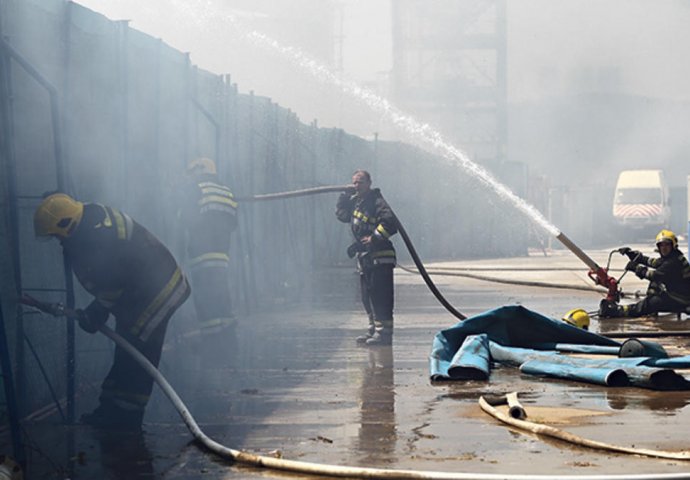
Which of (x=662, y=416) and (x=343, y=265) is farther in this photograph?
(x=343, y=265)

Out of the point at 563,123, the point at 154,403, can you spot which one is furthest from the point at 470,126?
the point at 154,403

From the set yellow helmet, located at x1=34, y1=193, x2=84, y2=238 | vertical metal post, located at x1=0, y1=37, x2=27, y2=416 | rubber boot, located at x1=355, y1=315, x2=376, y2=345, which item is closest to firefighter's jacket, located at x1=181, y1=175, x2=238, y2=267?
rubber boot, located at x1=355, y1=315, x2=376, y2=345

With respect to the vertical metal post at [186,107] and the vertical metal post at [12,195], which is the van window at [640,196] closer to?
the vertical metal post at [186,107]

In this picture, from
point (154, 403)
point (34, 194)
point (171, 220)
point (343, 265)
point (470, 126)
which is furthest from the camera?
point (470, 126)

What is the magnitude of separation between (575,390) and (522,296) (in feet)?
32.3

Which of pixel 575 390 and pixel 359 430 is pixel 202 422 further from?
pixel 575 390

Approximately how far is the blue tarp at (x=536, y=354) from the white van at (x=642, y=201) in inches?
1493

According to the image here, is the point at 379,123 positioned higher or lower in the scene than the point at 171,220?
higher

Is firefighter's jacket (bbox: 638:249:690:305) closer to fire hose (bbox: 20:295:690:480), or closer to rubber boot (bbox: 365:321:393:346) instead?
rubber boot (bbox: 365:321:393:346)

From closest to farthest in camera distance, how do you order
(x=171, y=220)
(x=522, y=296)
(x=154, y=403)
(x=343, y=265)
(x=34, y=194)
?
1. (x=34, y=194)
2. (x=154, y=403)
3. (x=171, y=220)
4. (x=522, y=296)
5. (x=343, y=265)

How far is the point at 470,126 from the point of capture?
2164 inches

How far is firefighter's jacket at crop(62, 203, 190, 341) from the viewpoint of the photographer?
25.6ft

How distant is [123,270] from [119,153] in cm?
307

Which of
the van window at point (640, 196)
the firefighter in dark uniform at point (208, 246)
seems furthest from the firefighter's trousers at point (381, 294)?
the van window at point (640, 196)
